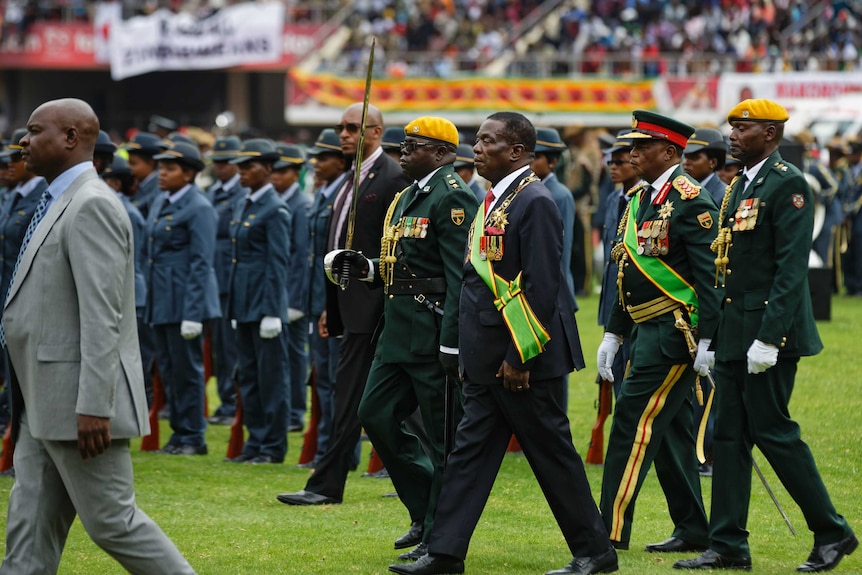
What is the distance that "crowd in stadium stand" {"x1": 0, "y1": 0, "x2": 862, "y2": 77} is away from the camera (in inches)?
1475

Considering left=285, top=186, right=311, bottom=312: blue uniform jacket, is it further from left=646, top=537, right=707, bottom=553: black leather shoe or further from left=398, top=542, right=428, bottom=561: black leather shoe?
left=646, top=537, right=707, bottom=553: black leather shoe

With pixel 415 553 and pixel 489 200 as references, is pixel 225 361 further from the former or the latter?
pixel 489 200

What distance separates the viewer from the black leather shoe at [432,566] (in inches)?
272

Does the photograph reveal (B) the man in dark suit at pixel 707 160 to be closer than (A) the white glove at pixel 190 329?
Yes

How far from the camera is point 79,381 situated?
5531mm

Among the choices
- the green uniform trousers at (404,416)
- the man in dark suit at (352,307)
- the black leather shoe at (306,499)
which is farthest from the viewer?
the black leather shoe at (306,499)

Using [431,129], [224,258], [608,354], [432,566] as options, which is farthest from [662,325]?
[224,258]

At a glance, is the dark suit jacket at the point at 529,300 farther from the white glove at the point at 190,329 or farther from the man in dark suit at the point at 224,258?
the man in dark suit at the point at 224,258

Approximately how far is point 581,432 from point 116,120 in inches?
1347

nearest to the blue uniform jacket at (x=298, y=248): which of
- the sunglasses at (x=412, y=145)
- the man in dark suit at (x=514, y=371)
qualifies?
the sunglasses at (x=412, y=145)

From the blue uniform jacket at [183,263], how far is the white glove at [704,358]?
4.94 meters

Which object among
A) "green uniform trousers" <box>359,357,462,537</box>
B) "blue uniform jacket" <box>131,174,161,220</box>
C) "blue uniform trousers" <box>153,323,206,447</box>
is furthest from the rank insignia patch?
"blue uniform jacket" <box>131,174,161,220</box>

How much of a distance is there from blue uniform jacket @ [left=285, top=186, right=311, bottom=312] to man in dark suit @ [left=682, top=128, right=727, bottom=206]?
3.38 m

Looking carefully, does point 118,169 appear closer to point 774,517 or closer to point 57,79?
point 774,517
